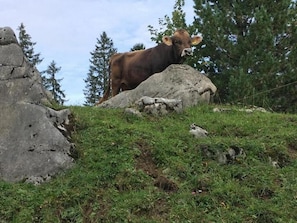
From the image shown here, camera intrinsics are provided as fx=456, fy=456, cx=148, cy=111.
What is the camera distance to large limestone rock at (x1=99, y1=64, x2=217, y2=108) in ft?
33.8

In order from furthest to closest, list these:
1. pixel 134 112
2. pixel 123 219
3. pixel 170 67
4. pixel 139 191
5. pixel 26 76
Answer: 1. pixel 170 67
2. pixel 134 112
3. pixel 26 76
4. pixel 139 191
5. pixel 123 219

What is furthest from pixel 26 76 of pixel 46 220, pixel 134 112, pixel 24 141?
pixel 46 220

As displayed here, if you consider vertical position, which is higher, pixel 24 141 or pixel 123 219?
pixel 24 141

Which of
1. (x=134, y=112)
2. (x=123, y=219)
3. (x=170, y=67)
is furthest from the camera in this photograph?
(x=170, y=67)

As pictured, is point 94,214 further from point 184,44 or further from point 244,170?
point 184,44

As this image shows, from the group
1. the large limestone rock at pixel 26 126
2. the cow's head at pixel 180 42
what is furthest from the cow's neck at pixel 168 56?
the large limestone rock at pixel 26 126

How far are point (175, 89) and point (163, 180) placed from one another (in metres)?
4.31

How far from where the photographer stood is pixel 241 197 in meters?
6.15

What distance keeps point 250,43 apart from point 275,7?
1750 mm

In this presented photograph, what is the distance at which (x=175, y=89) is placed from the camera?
10.4 m

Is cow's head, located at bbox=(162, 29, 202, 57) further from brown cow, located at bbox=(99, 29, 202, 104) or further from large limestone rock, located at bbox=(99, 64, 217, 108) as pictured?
large limestone rock, located at bbox=(99, 64, 217, 108)

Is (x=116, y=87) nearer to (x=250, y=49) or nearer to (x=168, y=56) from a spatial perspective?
(x=168, y=56)

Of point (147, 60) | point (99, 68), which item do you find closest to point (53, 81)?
point (99, 68)

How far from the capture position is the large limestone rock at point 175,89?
1030cm
